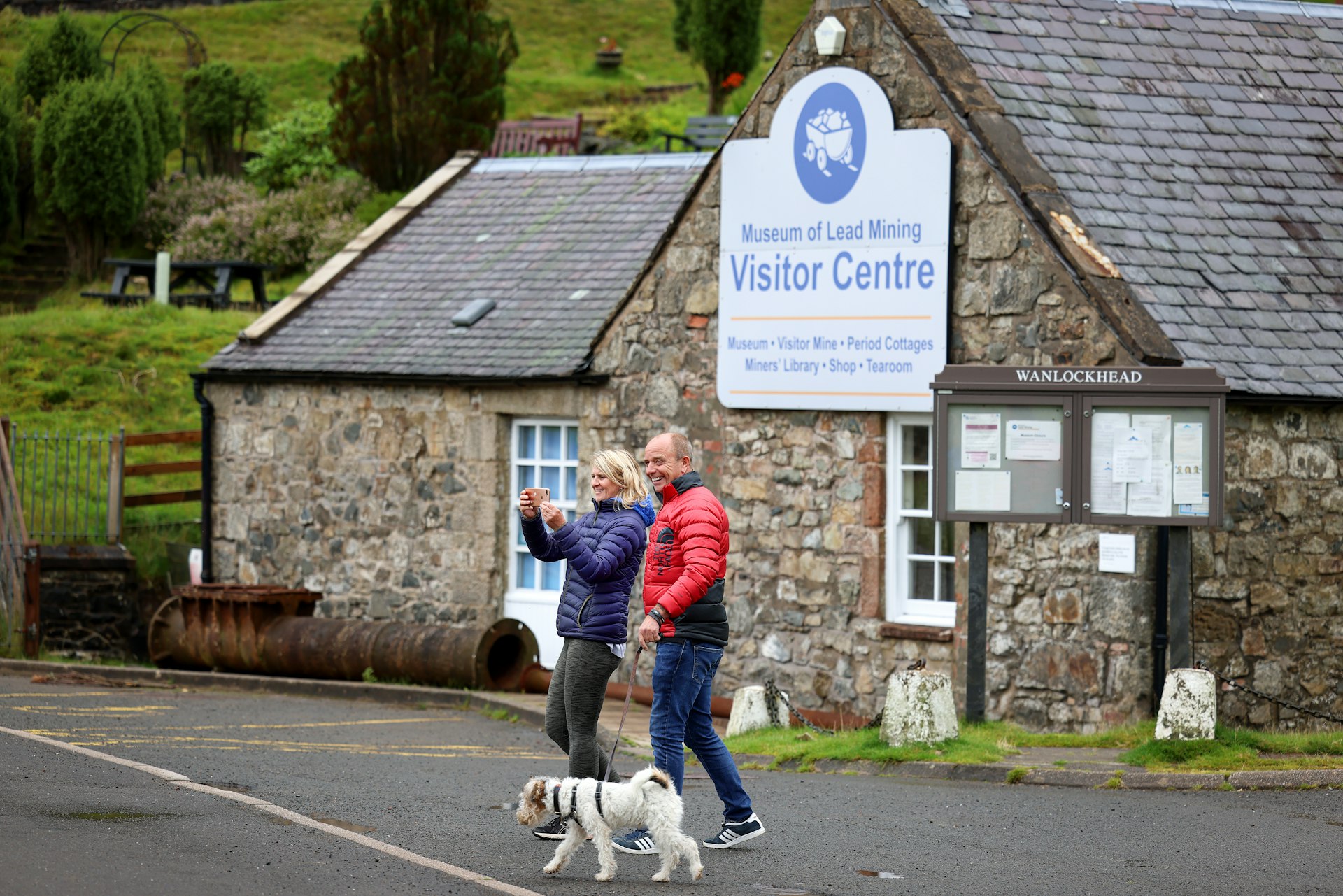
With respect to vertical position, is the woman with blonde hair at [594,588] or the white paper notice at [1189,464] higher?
the white paper notice at [1189,464]

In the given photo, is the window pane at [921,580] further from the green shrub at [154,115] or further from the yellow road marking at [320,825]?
the green shrub at [154,115]

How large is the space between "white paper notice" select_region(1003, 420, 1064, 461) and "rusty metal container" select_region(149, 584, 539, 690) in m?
6.20

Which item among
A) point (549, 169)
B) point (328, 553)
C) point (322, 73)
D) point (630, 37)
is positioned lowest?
point (328, 553)

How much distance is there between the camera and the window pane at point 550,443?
53.6 feet

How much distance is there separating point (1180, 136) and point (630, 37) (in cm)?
7032

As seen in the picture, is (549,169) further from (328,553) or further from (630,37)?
(630,37)

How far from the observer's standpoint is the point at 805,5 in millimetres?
78750

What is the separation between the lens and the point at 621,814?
22.6 ft

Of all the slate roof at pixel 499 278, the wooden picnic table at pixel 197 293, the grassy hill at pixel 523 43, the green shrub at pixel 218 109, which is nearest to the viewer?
the slate roof at pixel 499 278

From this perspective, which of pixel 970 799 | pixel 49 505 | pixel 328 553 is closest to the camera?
pixel 970 799

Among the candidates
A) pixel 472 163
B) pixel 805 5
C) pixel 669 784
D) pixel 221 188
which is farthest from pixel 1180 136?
pixel 805 5

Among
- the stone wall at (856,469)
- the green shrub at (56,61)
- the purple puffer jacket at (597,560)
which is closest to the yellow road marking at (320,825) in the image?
the purple puffer jacket at (597,560)

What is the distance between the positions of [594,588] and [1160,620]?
5.45 meters

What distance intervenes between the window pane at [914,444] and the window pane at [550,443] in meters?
4.22
